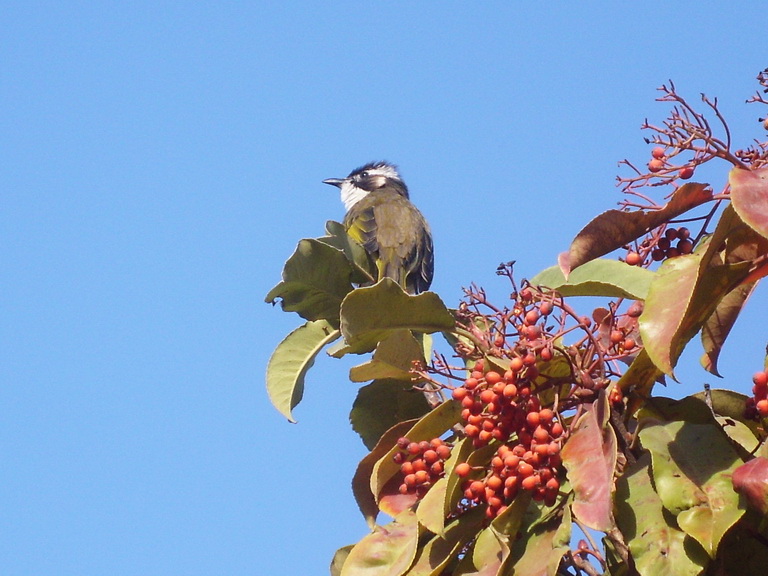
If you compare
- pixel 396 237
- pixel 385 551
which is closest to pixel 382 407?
pixel 385 551

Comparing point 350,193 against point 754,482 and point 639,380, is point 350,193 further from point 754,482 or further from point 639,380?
point 754,482

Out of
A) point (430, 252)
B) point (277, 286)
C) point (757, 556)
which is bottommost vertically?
point (757, 556)

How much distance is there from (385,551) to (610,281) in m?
0.78

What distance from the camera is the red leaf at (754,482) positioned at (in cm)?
181

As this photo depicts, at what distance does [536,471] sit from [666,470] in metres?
0.27

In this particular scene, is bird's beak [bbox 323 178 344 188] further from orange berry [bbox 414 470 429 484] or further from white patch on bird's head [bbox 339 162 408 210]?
orange berry [bbox 414 470 429 484]

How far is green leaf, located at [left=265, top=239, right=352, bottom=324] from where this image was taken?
2998 millimetres

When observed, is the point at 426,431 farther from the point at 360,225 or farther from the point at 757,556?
the point at 360,225

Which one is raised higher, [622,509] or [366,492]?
[366,492]

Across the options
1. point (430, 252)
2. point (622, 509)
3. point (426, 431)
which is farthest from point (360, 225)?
point (622, 509)

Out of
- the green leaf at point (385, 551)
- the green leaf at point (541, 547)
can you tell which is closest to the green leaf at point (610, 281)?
the green leaf at point (541, 547)

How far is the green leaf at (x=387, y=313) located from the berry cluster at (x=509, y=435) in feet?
0.88

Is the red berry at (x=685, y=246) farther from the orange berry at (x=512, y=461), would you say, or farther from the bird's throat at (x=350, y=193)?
the bird's throat at (x=350, y=193)

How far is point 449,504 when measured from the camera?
7.34 feet
